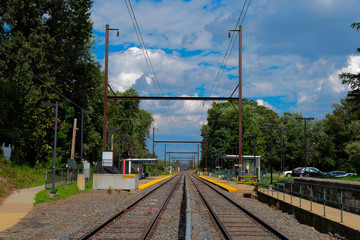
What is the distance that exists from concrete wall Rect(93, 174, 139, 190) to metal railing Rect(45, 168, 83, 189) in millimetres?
2832

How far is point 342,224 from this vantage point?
420 inches

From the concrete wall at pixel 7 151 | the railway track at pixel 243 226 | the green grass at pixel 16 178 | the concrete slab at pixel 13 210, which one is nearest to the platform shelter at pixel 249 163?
the green grass at pixel 16 178

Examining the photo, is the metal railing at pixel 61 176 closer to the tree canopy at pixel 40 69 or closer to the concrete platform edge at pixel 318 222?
the tree canopy at pixel 40 69

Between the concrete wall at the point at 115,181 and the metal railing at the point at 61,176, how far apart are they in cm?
283

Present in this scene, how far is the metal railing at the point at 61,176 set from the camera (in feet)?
89.4

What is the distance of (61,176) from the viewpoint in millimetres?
30172

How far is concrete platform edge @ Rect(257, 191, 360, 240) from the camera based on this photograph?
10195 millimetres

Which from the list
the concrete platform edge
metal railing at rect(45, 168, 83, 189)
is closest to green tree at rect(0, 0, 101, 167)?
metal railing at rect(45, 168, 83, 189)

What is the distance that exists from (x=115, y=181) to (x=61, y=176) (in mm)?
4576

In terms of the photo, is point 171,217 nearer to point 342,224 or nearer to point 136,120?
point 342,224

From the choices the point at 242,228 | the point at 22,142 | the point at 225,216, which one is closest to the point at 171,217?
the point at 225,216

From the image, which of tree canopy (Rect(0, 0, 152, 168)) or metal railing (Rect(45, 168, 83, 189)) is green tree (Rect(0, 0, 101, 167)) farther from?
metal railing (Rect(45, 168, 83, 189))

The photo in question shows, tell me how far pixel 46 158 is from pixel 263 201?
1123 inches

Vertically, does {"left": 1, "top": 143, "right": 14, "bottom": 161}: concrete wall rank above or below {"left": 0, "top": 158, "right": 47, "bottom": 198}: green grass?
above
